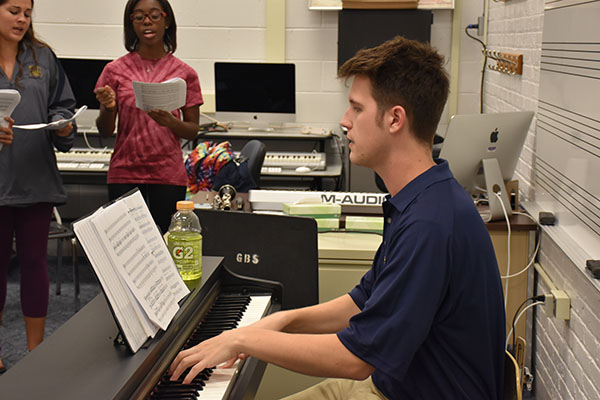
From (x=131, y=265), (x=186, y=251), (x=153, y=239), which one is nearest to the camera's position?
(x=131, y=265)

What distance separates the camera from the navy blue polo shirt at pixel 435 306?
1.33 m

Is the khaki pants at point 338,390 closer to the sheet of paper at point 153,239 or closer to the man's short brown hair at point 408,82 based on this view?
the sheet of paper at point 153,239

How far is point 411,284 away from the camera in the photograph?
1325 millimetres

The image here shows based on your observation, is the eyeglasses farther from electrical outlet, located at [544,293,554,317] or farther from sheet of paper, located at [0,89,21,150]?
electrical outlet, located at [544,293,554,317]

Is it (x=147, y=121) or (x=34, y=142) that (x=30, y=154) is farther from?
(x=147, y=121)

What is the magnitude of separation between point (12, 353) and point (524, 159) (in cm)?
256

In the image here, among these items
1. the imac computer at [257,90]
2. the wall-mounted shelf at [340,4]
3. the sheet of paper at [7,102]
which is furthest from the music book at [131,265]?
the wall-mounted shelf at [340,4]

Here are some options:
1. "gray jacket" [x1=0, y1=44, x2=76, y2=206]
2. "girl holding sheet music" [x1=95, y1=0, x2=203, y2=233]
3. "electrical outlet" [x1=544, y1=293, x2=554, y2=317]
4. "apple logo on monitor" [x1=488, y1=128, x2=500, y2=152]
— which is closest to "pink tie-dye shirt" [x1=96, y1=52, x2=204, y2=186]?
"girl holding sheet music" [x1=95, y1=0, x2=203, y2=233]

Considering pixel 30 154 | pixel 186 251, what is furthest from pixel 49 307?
pixel 186 251

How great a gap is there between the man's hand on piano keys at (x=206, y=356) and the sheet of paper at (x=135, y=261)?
9 centimetres

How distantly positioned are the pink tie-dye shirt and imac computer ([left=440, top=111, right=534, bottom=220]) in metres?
1.22

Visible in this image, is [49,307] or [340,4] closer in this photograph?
[49,307]

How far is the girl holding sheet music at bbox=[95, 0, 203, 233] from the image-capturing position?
10.2ft

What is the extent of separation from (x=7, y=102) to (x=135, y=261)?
4.66 feet
